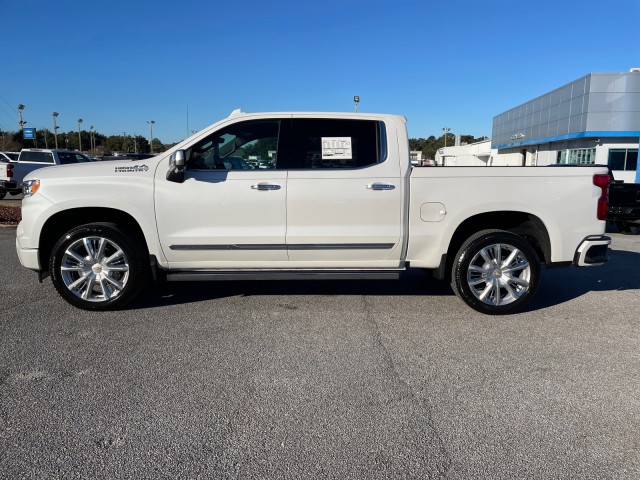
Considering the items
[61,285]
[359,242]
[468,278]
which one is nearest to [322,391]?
[359,242]

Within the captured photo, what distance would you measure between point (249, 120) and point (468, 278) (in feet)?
9.34

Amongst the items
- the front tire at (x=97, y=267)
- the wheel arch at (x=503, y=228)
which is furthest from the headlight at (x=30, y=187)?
the wheel arch at (x=503, y=228)

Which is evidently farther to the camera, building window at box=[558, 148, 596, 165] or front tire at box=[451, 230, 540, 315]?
building window at box=[558, 148, 596, 165]

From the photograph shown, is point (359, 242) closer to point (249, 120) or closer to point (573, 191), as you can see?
point (249, 120)

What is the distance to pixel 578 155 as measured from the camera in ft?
113

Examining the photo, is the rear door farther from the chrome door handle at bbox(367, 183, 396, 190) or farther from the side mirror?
the side mirror

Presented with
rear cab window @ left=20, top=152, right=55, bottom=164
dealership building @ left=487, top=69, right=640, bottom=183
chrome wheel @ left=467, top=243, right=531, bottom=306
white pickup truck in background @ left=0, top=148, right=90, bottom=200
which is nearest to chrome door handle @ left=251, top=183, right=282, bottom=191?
chrome wheel @ left=467, top=243, right=531, bottom=306

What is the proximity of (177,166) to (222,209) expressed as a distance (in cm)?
61

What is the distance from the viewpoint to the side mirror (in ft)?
15.8

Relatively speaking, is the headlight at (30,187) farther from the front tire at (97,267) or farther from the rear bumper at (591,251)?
the rear bumper at (591,251)

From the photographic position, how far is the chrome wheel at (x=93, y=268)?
5129 millimetres

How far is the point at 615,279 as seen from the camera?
23.0ft

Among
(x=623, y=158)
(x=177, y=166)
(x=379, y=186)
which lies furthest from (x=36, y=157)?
(x=623, y=158)

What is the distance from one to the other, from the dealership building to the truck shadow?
2685 centimetres
